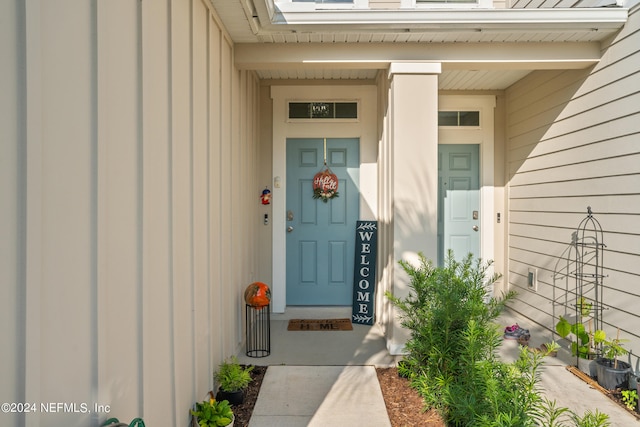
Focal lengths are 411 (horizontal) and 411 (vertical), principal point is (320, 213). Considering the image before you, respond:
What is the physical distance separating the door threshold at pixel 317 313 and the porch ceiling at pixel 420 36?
2.44 metres

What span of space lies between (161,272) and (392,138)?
218cm

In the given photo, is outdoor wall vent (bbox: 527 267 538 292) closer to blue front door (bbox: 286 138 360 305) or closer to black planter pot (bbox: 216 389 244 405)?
blue front door (bbox: 286 138 360 305)

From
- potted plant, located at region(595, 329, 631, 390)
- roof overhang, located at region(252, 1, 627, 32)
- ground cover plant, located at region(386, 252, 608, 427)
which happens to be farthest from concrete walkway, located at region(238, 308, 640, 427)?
roof overhang, located at region(252, 1, 627, 32)

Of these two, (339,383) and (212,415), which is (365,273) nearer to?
(339,383)

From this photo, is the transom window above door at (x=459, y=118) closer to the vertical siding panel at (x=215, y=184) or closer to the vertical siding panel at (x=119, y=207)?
the vertical siding panel at (x=215, y=184)

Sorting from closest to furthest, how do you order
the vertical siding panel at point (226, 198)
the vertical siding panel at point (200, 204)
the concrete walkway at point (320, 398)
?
the vertical siding panel at point (200, 204)
the concrete walkway at point (320, 398)
the vertical siding panel at point (226, 198)

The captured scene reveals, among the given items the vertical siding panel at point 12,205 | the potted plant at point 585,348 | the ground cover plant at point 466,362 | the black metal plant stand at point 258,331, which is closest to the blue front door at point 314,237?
the black metal plant stand at point 258,331

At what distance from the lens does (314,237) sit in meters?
4.43

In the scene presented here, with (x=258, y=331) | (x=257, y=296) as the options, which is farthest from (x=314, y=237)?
(x=257, y=296)

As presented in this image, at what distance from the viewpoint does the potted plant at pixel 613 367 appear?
8.95 ft

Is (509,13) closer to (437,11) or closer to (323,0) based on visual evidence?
(437,11)

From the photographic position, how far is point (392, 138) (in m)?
3.33

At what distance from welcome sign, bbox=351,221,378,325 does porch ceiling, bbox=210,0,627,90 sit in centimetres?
167

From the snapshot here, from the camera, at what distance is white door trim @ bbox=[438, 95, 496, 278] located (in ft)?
15.3
